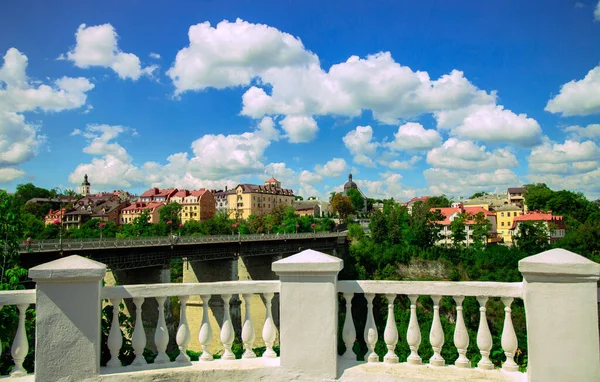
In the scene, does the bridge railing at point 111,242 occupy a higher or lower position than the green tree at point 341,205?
lower

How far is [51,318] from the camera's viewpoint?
3.53 m

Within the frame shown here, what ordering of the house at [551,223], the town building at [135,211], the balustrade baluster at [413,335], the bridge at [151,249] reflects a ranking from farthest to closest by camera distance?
1. the town building at [135,211]
2. the house at [551,223]
3. the bridge at [151,249]
4. the balustrade baluster at [413,335]

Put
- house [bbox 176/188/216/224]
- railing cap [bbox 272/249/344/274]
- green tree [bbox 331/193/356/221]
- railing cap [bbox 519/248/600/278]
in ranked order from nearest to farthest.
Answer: railing cap [bbox 519/248/600/278], railing cap [bbox 272/249/344/274], house [bbox 176/188/216/224], green tree [bbox 331/193/356/221]

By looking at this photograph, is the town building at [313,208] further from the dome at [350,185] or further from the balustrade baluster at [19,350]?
the balustrade baluster at [19,350]

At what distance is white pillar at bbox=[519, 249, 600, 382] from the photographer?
3.23 metres

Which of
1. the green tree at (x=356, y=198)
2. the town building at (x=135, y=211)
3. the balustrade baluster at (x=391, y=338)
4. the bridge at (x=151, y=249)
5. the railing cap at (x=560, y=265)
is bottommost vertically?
the bridge at (x=151, y=249)

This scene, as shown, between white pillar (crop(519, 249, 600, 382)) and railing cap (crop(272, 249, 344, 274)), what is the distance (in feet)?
5.00

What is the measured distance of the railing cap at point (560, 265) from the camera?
3188 mm

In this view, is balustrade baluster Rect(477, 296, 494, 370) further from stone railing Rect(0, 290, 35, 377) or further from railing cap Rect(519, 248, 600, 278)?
stone railing Rect(0, 290, 35, 377)

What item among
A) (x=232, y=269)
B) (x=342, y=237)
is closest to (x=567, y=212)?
(x=342, y=237)

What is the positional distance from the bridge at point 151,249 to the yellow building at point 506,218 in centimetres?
5031

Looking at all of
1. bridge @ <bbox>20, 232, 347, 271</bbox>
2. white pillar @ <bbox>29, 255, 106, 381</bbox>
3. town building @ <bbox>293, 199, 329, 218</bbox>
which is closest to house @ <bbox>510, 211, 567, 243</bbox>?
bridge @ <bbox>20, 232, 347, 271</bbox>

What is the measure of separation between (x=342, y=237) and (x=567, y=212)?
48553 mm

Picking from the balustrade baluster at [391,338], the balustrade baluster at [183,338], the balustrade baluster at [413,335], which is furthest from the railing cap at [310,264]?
the balustrade baluster at [183,338]
